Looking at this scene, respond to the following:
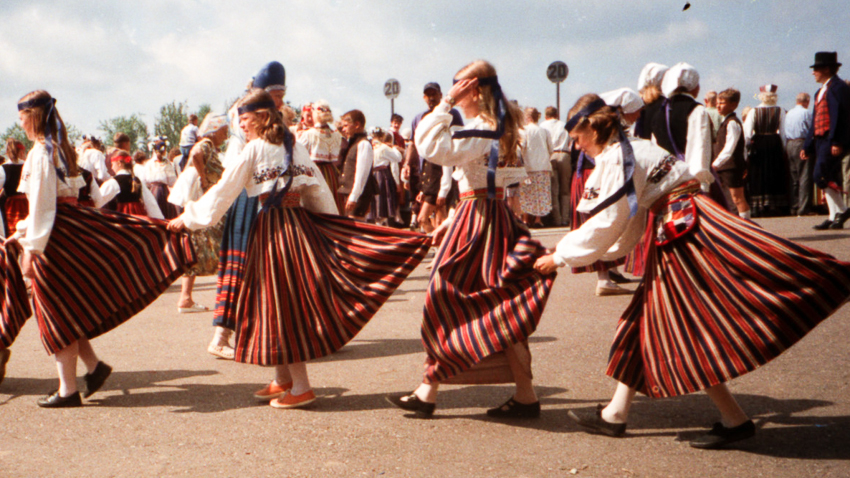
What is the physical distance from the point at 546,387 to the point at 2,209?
20.3 ft

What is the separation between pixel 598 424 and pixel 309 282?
164 centimetres

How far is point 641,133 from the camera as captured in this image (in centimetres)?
604

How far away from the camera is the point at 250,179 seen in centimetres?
451

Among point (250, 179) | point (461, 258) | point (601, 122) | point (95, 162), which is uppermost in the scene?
point (95, 162)

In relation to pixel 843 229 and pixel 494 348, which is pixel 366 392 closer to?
pixel 494 348

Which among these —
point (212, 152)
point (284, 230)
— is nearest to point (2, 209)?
point (212, 152)

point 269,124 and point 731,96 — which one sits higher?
point 731,96

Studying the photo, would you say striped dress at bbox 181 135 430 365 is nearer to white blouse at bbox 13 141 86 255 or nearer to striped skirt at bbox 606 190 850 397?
white blouse at bbox 13 141 86 255

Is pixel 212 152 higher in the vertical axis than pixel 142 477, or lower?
higher

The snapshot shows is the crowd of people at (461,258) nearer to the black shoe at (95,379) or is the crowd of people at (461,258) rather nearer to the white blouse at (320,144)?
the black shoe at (95,379)

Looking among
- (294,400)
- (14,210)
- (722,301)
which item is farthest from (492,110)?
(14,210)

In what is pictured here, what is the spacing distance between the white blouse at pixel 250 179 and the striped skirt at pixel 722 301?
1.95m

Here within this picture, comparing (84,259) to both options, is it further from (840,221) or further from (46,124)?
(840,221)

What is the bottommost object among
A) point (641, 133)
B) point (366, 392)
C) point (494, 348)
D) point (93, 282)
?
point (366, 392)
